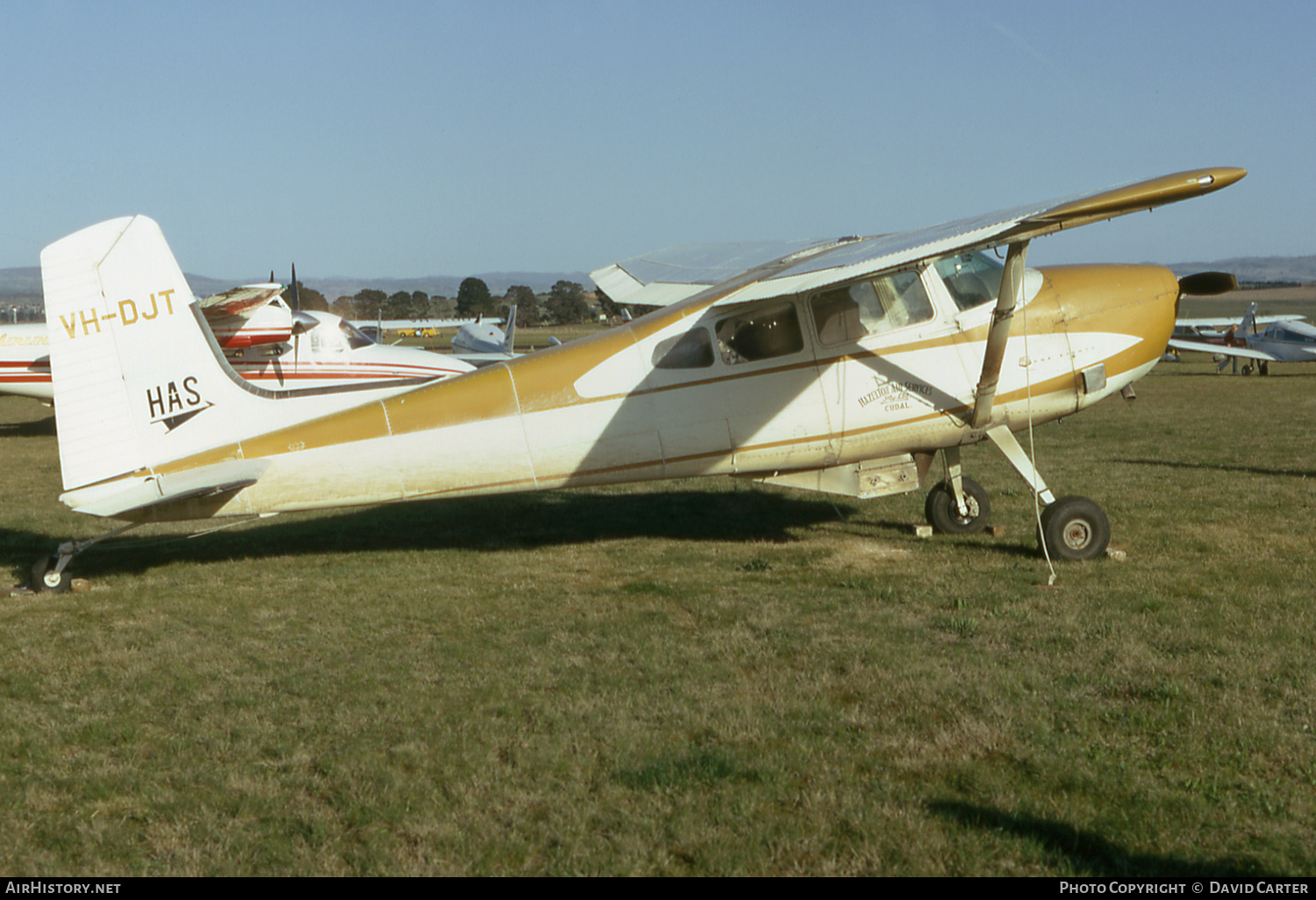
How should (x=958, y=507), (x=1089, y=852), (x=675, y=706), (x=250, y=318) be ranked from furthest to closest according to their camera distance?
(x=250, y=318) → (x=958, y=507) → (x=675, y=706) → (x=1089, y=852)

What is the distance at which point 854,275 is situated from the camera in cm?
656

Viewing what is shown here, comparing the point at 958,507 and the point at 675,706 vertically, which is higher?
the point at 675,706

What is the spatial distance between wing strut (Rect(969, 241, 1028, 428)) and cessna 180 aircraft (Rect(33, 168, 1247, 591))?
17 mm

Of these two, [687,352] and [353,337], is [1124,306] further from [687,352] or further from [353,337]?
[353,337]

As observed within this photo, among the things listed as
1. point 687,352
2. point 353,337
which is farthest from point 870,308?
point 353,337

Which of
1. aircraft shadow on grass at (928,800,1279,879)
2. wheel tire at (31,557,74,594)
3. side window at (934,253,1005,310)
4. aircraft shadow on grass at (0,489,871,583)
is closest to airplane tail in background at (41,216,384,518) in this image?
wheel tire at (31,557,74,594)

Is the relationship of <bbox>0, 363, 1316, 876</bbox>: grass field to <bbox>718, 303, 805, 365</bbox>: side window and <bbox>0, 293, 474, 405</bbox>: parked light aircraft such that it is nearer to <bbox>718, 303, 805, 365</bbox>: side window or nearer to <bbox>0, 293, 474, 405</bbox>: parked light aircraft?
<bbox>718, 303, 805, 365</bbox>: side window

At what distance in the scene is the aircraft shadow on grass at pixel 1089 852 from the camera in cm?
357

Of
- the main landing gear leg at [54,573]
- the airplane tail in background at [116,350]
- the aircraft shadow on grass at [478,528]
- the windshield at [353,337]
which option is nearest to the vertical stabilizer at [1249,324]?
the windshield at [353,337]

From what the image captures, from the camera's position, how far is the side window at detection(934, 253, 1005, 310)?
328 inches

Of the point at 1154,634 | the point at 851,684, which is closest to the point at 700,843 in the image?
the point at 851,684

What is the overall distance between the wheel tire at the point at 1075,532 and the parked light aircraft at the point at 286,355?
45.2ft

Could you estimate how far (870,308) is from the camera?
8219 millimetres

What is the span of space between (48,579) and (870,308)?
6.83 metres
